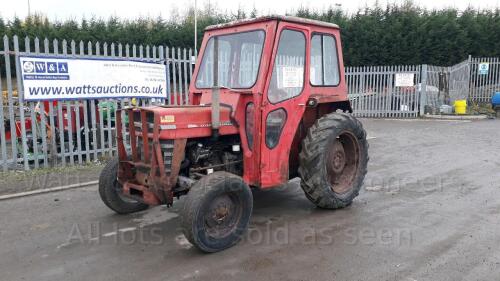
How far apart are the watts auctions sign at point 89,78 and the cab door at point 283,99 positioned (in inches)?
182

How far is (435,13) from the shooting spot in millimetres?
24922

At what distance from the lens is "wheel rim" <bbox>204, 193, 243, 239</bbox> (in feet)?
13.5

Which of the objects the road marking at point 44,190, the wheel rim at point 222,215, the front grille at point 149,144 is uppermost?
the front grille at point 149,144

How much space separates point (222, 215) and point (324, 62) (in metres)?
2.52

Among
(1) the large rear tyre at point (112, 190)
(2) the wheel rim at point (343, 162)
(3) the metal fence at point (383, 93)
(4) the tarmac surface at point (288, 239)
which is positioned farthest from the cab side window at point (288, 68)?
(3) the metal fence at point (383, 93)

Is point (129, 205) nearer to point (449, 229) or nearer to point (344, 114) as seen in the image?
point (344, 114)

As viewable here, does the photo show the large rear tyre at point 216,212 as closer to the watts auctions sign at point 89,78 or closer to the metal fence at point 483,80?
the watts auctions sign at point 89,78

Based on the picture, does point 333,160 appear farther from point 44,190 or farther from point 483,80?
point 483,80

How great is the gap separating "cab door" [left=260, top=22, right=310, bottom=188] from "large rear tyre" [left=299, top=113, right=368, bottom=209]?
25 cm

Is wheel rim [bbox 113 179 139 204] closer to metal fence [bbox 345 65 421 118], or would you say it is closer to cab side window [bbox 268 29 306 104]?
cab side window [bbox 268 29 306 104]

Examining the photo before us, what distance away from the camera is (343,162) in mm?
5758

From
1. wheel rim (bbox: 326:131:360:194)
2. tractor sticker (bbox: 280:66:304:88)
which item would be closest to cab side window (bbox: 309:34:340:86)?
tractor sticker (bbox: 280:66:304:88)

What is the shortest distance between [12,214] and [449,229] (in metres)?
5.19

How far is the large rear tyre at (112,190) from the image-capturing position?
500 centimetres
